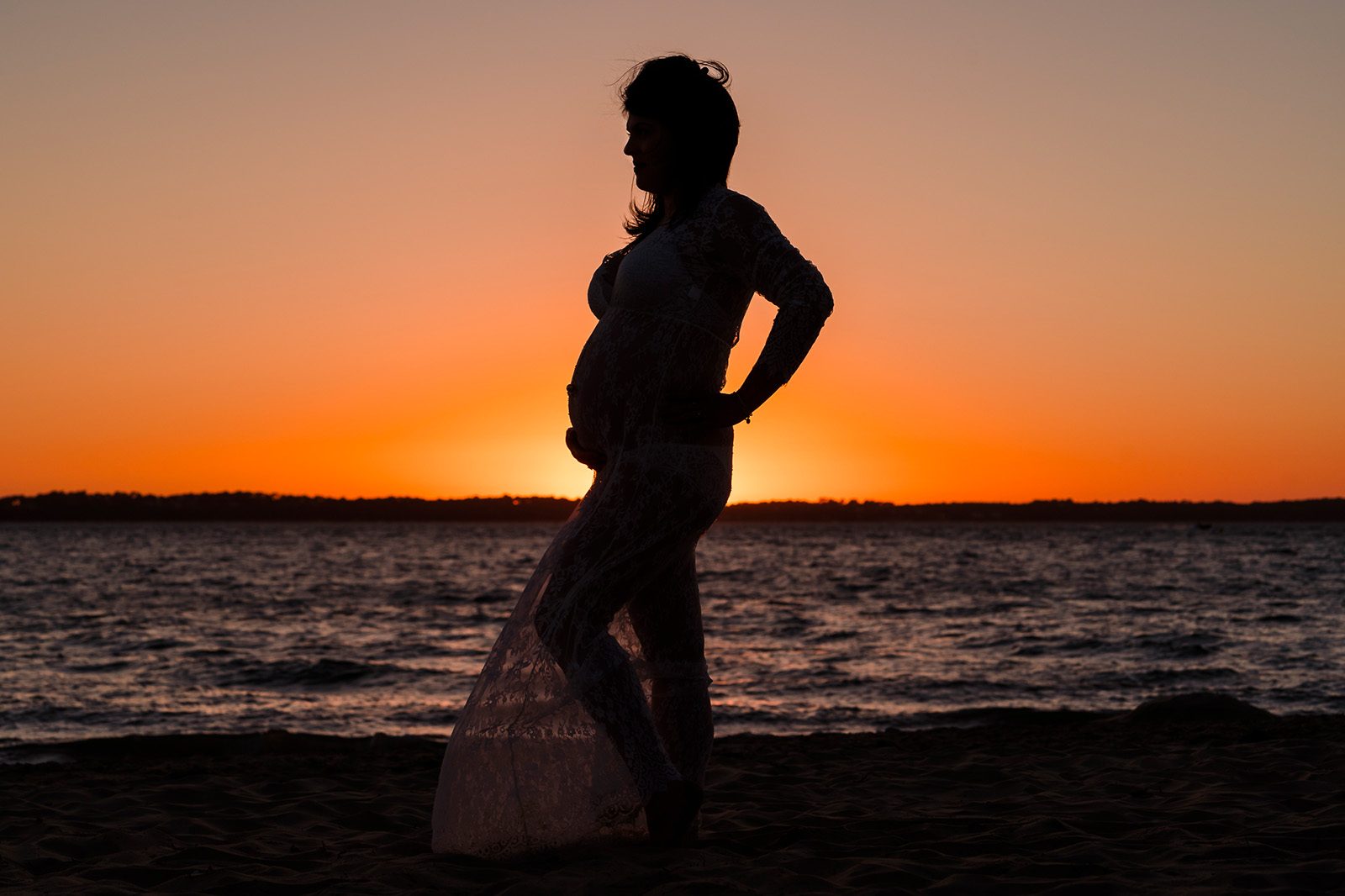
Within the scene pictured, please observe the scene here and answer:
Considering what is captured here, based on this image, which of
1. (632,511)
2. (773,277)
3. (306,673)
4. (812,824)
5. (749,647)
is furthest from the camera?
(749,647)

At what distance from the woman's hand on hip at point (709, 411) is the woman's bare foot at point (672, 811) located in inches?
44.6

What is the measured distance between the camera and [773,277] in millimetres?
3277

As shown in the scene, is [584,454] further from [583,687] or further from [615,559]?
[583,687]

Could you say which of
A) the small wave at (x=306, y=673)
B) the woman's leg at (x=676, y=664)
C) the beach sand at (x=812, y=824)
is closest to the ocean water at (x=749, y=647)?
the small wave at (x=306, y=673)

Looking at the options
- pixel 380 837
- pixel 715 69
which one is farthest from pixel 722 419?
pixel 380 837

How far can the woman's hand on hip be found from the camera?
130 inches

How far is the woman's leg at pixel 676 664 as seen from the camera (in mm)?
3658

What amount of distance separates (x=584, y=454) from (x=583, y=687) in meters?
0.76

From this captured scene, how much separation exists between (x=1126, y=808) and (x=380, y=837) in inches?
118

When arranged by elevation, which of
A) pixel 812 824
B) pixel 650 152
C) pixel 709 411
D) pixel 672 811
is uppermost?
pixel 650 152

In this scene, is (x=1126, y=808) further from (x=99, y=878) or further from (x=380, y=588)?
(x=380, y=588)

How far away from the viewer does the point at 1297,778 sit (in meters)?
5.17

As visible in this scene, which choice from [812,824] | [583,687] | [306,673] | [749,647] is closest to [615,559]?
[583,687]

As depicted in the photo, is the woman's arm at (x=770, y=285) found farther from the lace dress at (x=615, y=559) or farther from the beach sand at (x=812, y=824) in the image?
the beach sand at (x=812, y=824)
